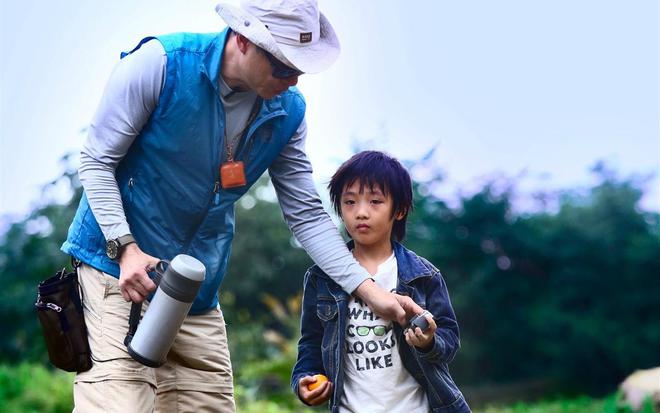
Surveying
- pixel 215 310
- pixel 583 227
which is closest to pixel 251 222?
pixel 583 227

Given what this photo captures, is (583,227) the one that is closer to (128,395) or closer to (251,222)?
(251,222)

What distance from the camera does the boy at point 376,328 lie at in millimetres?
3436

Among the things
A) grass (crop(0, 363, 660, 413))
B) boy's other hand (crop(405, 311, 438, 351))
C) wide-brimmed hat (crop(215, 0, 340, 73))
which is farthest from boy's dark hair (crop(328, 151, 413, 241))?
grass (crop(0, 363, 660, 413))

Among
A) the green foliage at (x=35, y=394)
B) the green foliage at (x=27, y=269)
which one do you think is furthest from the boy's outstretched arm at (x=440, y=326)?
the green foliage at (x=27, y=269)

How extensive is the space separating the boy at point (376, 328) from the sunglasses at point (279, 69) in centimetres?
47

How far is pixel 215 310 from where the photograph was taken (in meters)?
3.84

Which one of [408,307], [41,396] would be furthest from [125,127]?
[41,396]

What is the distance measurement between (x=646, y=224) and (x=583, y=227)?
4.23ft

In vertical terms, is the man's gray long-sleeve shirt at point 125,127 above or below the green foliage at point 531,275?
above

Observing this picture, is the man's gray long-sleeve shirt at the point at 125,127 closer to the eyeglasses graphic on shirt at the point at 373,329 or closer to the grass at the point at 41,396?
the eyeglasses graphic on shirt at the point at 373,329

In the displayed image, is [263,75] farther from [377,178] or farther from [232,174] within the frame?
[377,178]

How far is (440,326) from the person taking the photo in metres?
3.54

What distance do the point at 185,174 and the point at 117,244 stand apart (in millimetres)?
375

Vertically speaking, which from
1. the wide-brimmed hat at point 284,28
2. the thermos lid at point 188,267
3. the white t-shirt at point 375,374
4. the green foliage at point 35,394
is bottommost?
the green foliage at point 35,394
